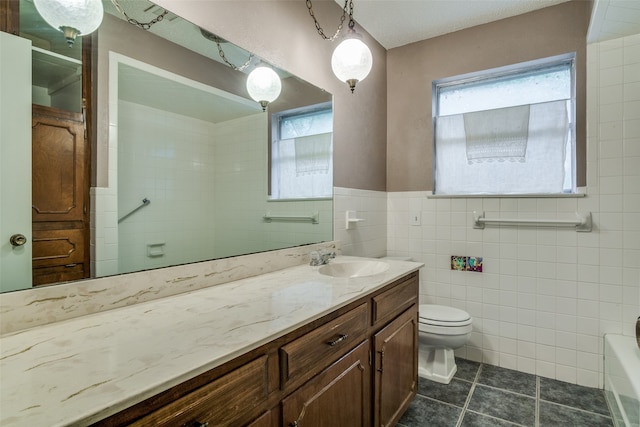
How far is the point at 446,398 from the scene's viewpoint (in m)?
2.00

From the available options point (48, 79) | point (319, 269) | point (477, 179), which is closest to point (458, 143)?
point (477, 179)

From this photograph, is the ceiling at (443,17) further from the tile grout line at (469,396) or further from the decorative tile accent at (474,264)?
the tile grout line at (469,396)

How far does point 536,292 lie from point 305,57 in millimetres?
2264

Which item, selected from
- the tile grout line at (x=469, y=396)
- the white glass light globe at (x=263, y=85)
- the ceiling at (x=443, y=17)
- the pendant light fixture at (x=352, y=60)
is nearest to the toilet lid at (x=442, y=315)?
the tile grout line at (x=469, y=396)

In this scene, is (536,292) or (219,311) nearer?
(219,311)

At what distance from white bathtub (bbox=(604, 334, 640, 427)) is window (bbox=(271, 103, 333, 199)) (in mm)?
1819

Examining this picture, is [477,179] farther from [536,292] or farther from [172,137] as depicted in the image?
[172,137]

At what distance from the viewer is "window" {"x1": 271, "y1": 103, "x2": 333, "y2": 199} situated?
1848mm

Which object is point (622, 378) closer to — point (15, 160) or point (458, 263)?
point (458, 263)

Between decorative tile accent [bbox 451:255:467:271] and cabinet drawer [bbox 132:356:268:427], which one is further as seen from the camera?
decorative tile accent [bbox 451:255:467:271]

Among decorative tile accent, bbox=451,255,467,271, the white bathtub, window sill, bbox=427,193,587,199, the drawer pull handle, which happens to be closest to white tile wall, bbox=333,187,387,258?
window sill, bbox=427,193,587,199

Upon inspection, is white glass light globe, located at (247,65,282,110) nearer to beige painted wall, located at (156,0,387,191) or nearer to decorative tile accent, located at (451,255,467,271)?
beige painted wall, located at (156,0,387,191)

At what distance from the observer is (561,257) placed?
7.29 ft

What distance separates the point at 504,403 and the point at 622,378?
61cm
